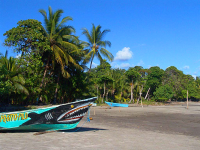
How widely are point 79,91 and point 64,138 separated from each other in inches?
704

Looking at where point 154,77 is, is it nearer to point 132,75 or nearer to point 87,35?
point 132,75

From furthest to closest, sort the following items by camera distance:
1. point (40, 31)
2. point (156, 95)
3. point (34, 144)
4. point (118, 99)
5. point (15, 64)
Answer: point (156, 95)
point (118, 99)
point (40, 31)
point (15, 64)
point (34, 144)

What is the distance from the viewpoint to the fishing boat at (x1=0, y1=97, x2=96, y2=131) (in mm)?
7719

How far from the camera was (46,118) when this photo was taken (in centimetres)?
802

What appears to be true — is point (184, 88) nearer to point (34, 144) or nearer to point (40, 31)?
point (40, 31)

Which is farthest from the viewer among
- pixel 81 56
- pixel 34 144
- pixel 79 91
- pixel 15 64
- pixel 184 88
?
pixel 184 88

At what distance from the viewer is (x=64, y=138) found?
716cm

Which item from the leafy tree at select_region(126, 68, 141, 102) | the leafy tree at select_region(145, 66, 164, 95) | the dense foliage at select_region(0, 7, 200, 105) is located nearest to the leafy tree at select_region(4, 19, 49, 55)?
the dense foliage at select_region(0, 7, 200, 105)

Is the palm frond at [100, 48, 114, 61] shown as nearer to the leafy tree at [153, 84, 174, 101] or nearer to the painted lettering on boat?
the painted lettering on boat

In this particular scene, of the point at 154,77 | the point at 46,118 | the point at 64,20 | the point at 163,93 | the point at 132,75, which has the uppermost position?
the point at 64,20

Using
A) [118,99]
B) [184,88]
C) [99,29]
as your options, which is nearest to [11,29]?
A: [99,29]

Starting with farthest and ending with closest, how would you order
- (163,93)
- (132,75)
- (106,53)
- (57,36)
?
(163,93) < (132,75) < (106,53) < (57,36)

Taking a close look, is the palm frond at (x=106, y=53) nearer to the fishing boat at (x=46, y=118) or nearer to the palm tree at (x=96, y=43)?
the palm tree at (x=96, y=43)

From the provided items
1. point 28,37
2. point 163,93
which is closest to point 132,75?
point 163,93
